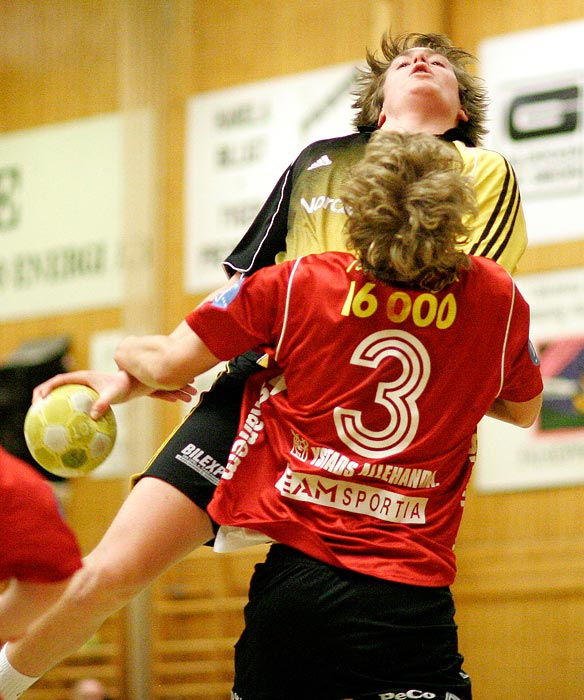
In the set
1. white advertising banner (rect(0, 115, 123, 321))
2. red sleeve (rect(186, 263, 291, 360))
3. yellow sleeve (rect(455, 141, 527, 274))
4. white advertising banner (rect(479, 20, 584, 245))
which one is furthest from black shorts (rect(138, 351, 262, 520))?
white advertising banner (rect(0, 115, 123, 321))

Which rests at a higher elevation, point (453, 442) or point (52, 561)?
point (52, 561)

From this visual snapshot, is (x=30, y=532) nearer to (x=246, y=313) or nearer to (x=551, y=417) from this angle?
(x=246, y=313)

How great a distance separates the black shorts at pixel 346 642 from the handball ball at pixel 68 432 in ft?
1.99

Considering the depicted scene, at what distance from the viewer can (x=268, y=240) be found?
286cm

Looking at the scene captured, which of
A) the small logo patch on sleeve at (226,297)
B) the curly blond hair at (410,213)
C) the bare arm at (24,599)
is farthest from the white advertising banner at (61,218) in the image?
the bare arm at (24,599)

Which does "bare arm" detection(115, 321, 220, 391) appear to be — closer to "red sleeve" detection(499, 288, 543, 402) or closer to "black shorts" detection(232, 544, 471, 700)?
"black shorts" detection(232, 544, 471, 700)

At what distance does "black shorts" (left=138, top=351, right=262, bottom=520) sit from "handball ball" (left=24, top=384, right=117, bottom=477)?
0.46ft

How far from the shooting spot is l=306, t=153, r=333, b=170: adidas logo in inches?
112

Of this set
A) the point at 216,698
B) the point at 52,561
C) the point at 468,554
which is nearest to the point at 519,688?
the point at 468,554

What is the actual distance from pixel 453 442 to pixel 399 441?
0.14m

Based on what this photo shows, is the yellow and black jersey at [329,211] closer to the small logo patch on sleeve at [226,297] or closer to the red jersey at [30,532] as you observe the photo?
the small logo patch on sleeve at [226,297]

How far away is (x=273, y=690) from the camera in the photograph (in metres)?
2.48

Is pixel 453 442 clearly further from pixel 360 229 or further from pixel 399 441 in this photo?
pixel 360 229

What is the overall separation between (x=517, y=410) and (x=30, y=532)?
4.62 feet
